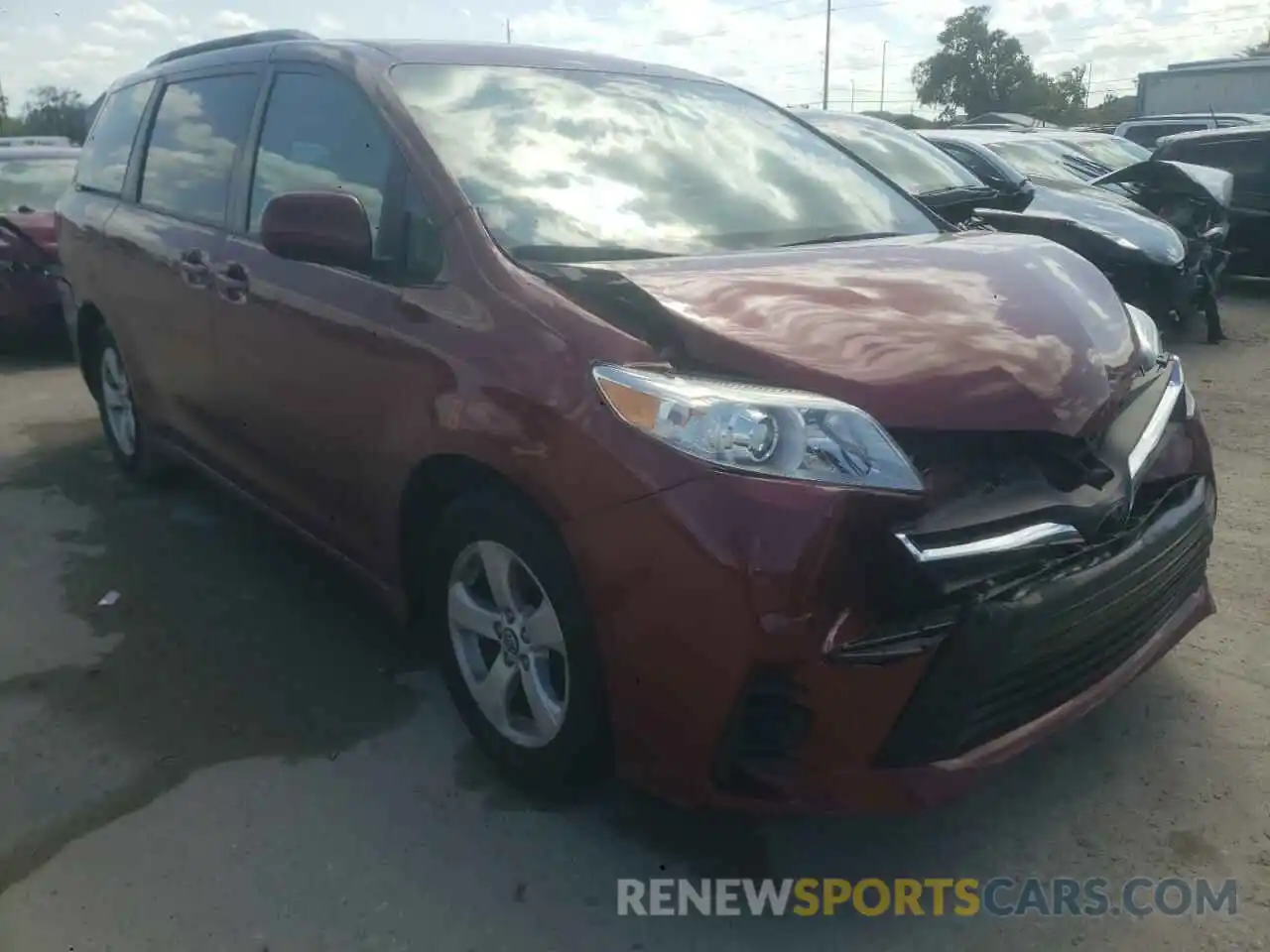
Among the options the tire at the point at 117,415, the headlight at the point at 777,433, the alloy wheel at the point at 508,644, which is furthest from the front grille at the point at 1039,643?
the tire at the point at 117,415

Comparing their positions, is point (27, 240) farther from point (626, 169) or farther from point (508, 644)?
point (508, 644)

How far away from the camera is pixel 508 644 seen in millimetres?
2750

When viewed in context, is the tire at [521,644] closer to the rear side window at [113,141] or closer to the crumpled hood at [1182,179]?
the rear side window at [113,141]

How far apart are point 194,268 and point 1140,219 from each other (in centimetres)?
631

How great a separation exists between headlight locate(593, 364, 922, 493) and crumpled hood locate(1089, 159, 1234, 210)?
766cm

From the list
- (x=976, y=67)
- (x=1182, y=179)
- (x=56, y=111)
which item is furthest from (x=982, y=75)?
(x=1182, y=179)

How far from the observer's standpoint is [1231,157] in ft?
34.6

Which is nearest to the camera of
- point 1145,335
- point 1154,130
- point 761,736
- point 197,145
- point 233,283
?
point 761,736

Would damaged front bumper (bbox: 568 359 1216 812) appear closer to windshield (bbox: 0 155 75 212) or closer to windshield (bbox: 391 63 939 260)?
windshield (bbox: 391 63 939 260)

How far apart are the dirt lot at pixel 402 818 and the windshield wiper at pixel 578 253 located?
1.30 metres

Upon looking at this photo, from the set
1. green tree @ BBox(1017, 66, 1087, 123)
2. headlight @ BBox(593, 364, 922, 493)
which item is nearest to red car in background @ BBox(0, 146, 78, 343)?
headlight @ BBox(593, 364, 922, 493)

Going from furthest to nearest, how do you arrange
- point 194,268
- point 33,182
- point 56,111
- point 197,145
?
point 56,111 → point 33,182 → point 197,145 → point 194,268

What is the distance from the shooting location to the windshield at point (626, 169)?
116 inches

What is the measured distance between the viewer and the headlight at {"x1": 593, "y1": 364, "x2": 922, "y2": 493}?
85.7 inches
